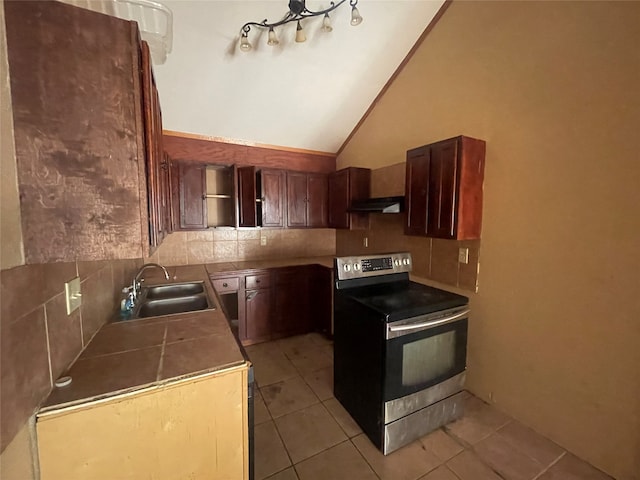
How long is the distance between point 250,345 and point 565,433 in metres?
2.66

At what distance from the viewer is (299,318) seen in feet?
10.5

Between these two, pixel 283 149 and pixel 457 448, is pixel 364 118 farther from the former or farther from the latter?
pixel 457 448

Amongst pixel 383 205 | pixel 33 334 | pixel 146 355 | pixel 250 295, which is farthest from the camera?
pixel 250 295

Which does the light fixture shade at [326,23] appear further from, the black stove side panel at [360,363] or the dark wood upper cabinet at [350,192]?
the black stove side panel at [360,363]

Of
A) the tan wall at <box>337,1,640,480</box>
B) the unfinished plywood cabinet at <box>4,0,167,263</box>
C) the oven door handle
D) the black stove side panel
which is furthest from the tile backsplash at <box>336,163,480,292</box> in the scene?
the unfinished plywood cabinet at <box>4,0,167,263</box>

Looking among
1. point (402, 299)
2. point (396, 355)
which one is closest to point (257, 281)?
point (402, 299)

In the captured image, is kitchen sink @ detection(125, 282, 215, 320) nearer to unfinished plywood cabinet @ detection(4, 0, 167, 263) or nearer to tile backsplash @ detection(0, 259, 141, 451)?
tile backsplash @ detection(0, 259, 141, 451)

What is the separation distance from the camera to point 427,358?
1719 mm

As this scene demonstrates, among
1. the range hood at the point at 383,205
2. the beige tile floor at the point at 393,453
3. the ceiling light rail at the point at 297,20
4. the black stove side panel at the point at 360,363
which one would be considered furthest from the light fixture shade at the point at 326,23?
the beige tile floor at the point at 393,453

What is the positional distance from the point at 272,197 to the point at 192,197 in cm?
89

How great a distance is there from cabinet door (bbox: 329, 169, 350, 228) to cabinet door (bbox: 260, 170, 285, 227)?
652 mm

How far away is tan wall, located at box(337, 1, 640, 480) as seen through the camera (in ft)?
4.51

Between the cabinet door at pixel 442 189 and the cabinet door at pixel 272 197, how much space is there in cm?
182

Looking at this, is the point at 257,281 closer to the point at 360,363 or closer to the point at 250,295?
the point at 250,295
